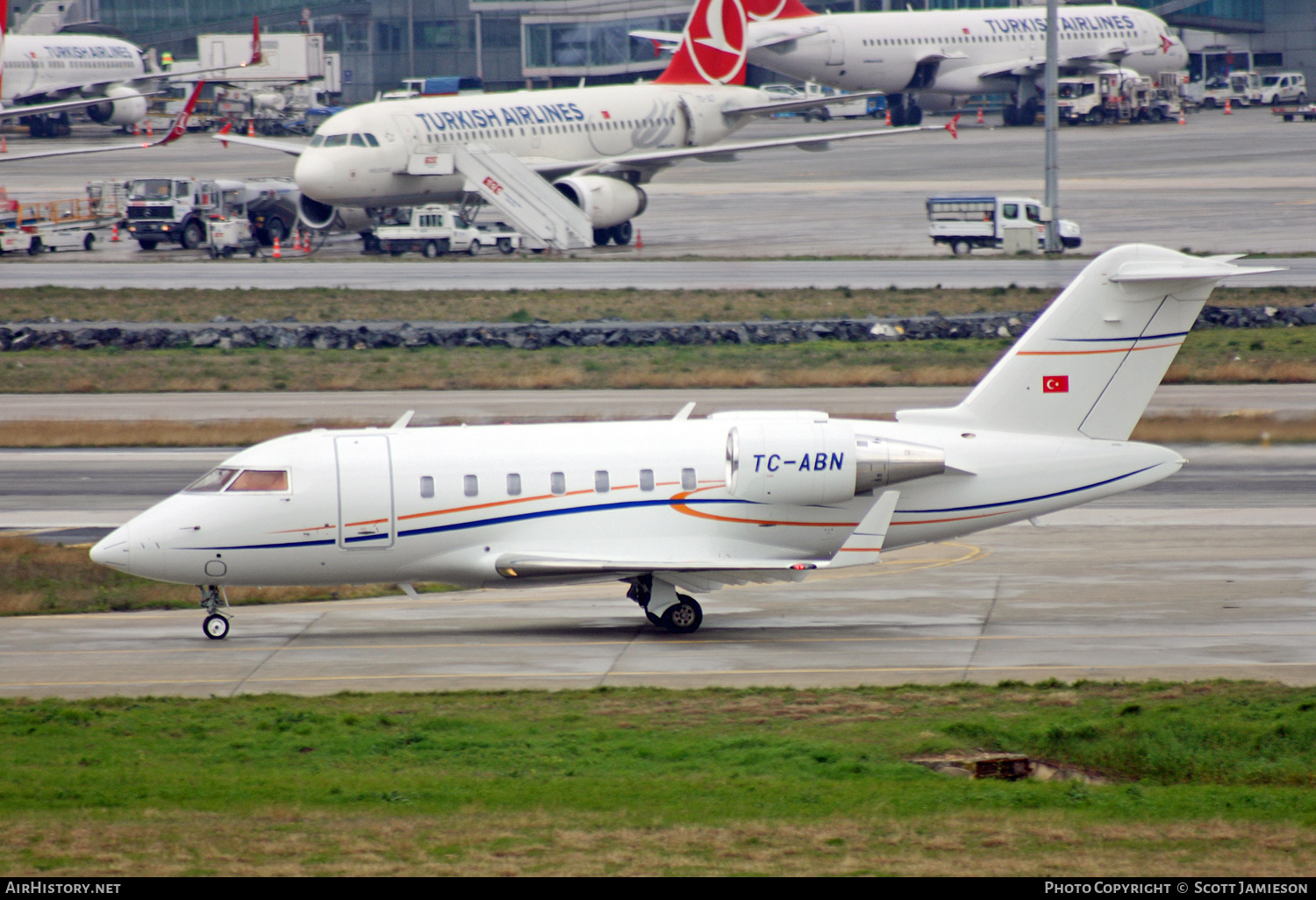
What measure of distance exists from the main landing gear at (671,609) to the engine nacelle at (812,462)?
2.03 metres

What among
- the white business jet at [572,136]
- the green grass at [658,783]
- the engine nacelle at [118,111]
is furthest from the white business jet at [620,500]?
the engine nacelle at [118,111]

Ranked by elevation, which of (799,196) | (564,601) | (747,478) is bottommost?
(564,601)

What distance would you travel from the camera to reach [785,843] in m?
13.2

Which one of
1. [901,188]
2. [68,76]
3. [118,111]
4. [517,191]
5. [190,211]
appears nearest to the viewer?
[517,191]

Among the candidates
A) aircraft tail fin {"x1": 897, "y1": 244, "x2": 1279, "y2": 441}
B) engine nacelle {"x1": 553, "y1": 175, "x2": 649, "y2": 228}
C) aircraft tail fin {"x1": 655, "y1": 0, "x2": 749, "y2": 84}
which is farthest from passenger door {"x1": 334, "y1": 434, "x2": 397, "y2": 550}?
aircraft tail fin {"x1": 655, "y1": 0, "x2": 749, "y2": 84}

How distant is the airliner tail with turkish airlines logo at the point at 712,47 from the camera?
89438mm

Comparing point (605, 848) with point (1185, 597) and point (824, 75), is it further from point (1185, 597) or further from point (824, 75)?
point (824, 75)

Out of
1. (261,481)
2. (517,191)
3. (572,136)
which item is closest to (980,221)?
(572,136)

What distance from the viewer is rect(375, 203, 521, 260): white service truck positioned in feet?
253

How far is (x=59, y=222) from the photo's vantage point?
281ft

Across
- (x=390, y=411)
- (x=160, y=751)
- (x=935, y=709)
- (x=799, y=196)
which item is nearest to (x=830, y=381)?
(x=390, y=411)

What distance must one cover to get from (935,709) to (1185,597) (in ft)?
31.3

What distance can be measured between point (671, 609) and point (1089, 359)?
8.76m

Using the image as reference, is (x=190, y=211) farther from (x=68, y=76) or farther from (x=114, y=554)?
(x=68, y=76)
